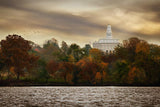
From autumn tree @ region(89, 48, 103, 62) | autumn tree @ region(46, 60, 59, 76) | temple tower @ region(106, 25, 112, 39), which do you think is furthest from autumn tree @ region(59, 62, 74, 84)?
temple tower @ region(106, 25, 112, 39)

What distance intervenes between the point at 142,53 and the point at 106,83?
9.74 meters

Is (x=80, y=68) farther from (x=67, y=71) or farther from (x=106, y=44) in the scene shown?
(x=106, y=44)

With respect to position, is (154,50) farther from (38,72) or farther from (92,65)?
(38,72)

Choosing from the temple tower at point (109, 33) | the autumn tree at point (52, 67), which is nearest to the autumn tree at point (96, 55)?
the autumn tree at point (52, 67)

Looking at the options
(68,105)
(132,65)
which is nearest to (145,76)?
(132,65)

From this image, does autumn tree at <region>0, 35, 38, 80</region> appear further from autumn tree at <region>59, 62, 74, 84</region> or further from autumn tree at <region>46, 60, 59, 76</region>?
autumn tree at <region>59, 62, 74, 84</region>

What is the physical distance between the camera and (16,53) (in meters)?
67.9

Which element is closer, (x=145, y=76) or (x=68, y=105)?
(x=68, y=105)

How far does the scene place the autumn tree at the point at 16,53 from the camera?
6731 cm

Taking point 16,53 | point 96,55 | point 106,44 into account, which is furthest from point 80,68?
point 106,44

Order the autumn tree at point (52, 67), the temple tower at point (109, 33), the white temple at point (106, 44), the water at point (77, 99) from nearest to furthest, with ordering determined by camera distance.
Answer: the water at point (77, 99), the autumn tree at point (52, 67), the white temple at point (106, 44), the temple tower at point (109, 33)

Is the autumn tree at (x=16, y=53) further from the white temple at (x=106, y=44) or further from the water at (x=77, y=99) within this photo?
the white temple at (x=106, y=44)

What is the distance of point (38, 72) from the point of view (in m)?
72.7

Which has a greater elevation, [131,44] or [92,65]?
[131,44]
